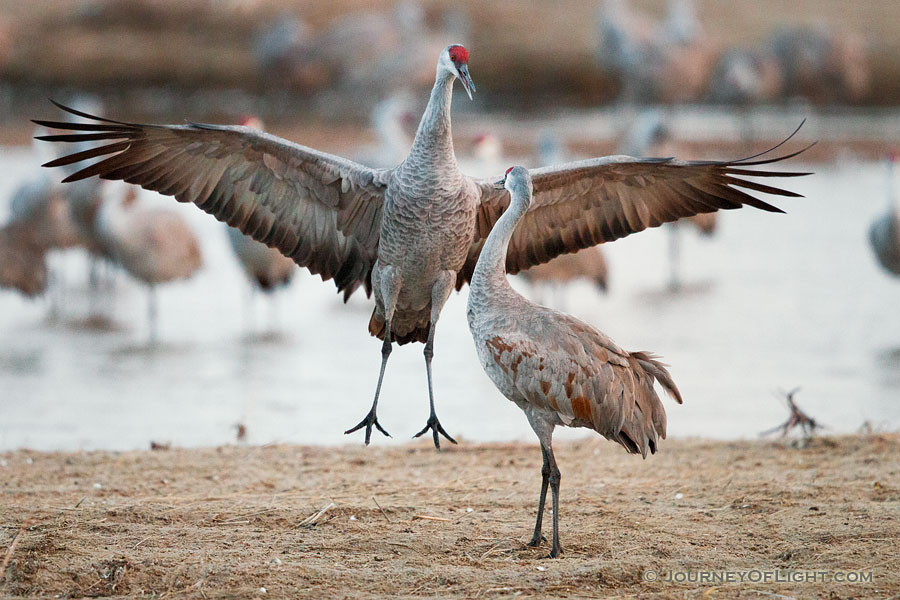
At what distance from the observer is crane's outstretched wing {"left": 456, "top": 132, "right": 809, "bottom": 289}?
5246mm

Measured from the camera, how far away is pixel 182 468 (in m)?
5.45

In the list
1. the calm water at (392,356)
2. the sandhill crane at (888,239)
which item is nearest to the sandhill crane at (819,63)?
the calm water at (392,356)

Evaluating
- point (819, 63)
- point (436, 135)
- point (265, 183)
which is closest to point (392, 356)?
point (265, 183)

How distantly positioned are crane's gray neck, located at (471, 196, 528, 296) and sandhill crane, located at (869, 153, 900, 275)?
18.5 ft

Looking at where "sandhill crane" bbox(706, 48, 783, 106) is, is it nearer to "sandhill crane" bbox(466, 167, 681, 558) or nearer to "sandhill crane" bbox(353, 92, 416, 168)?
"sandhill crane" bbox(353, 92, 416, 168)

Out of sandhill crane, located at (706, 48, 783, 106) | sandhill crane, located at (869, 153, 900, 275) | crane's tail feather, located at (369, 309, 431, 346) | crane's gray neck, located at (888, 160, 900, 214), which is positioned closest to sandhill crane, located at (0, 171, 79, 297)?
crane's tail feather, located at (369, 309, 431, 346)

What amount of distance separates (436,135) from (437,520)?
1.68 m

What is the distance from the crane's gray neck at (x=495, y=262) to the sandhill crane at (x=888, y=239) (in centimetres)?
563

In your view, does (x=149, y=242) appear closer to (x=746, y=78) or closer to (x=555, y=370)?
(x=555, y=370)

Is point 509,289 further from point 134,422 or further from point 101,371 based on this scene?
point 101,371

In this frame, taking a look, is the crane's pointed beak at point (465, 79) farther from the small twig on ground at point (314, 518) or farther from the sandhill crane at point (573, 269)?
the sandhill crane at point (573, 269)

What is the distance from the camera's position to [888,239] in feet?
30.2

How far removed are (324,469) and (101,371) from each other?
2.95m

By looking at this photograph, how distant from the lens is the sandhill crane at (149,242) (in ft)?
30.6
